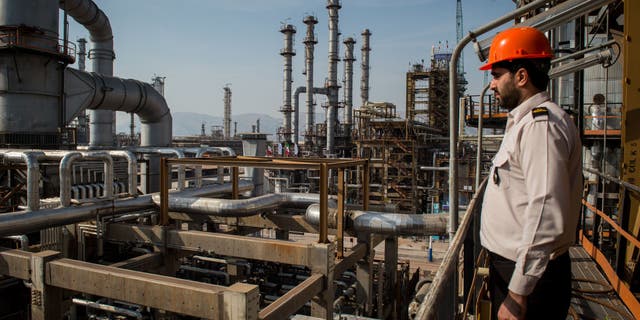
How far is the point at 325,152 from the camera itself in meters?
31.3

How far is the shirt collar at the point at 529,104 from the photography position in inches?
70.8

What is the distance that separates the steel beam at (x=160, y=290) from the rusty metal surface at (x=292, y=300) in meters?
0.43

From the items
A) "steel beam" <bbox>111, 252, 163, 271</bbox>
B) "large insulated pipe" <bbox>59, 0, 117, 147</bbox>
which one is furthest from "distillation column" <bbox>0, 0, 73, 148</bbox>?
"steel beam" <bbox>111, 252, 163, 271</bbox>

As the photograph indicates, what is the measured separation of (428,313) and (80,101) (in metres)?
14.3

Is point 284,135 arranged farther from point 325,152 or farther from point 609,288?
point 609,288

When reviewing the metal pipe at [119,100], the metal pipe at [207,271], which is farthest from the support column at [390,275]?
the metal pipe at [119,100]

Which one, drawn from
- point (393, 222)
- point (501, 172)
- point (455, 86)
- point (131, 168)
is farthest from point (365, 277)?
point (501, 172)

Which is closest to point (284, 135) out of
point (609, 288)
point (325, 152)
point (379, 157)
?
point (325, 152)

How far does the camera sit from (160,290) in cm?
517

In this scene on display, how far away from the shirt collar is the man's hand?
29.9 inches

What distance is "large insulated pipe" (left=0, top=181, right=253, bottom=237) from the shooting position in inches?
264

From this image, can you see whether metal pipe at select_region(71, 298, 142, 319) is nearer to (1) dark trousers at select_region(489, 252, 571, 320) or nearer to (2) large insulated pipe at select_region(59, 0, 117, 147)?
(1) dark trousers at select_region(489, 252, 571, 320)

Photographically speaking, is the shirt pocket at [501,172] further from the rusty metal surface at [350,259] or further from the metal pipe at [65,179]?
the metal pipe at [65,179]

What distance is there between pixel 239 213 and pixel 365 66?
98.9 feet
